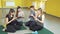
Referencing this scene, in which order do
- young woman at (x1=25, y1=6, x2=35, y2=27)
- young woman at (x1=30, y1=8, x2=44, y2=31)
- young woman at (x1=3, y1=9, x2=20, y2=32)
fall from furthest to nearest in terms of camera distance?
young woman at (x1=25, y1=6, x2=35, y2=27) → young woman at (x1=30, y1=8, x2=44, y2=31) → young woman at (x1=3, y1=9, x2=20, y2=32)

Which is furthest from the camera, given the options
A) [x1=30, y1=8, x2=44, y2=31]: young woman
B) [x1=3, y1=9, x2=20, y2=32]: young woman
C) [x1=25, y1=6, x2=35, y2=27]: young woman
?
[x1=25, y1=6, x2=35, y2=27]: young woman

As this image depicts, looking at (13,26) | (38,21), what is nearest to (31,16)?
(38,21)

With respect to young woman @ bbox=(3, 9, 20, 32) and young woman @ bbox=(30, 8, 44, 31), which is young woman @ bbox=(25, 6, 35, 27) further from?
young woman @ bbox=(3, 9, 20, 32)

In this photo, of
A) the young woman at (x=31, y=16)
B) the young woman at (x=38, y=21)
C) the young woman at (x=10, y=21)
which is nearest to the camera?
the young woman at (x=10, y=21)

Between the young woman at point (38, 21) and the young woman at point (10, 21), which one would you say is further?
the young woman at point (38, 21)

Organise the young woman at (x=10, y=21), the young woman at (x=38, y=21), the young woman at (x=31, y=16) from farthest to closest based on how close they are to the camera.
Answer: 1. the young woman at (x=31, y=16)
2. the young woman at (x=38, y=21)
3. the young woman at (x=10, y=21)

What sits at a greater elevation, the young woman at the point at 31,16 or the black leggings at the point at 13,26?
the young woman at the point at 31,16

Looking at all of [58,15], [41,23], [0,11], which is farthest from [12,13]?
[58,15]

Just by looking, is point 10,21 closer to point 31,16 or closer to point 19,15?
point 19,15

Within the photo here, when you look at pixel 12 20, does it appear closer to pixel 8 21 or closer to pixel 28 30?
pixel 8 21

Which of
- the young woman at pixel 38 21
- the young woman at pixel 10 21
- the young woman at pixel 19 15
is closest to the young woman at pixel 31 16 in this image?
the young woman at pixel 38 21

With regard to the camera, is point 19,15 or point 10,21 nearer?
point 10,21

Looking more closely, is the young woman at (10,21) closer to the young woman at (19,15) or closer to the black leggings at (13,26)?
the black leggings at (13,26)

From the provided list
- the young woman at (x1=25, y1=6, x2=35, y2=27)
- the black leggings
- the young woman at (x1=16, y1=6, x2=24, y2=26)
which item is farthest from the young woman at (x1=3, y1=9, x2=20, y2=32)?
the young woman at (x1=25, y1=6, x2=35, y2=27)
